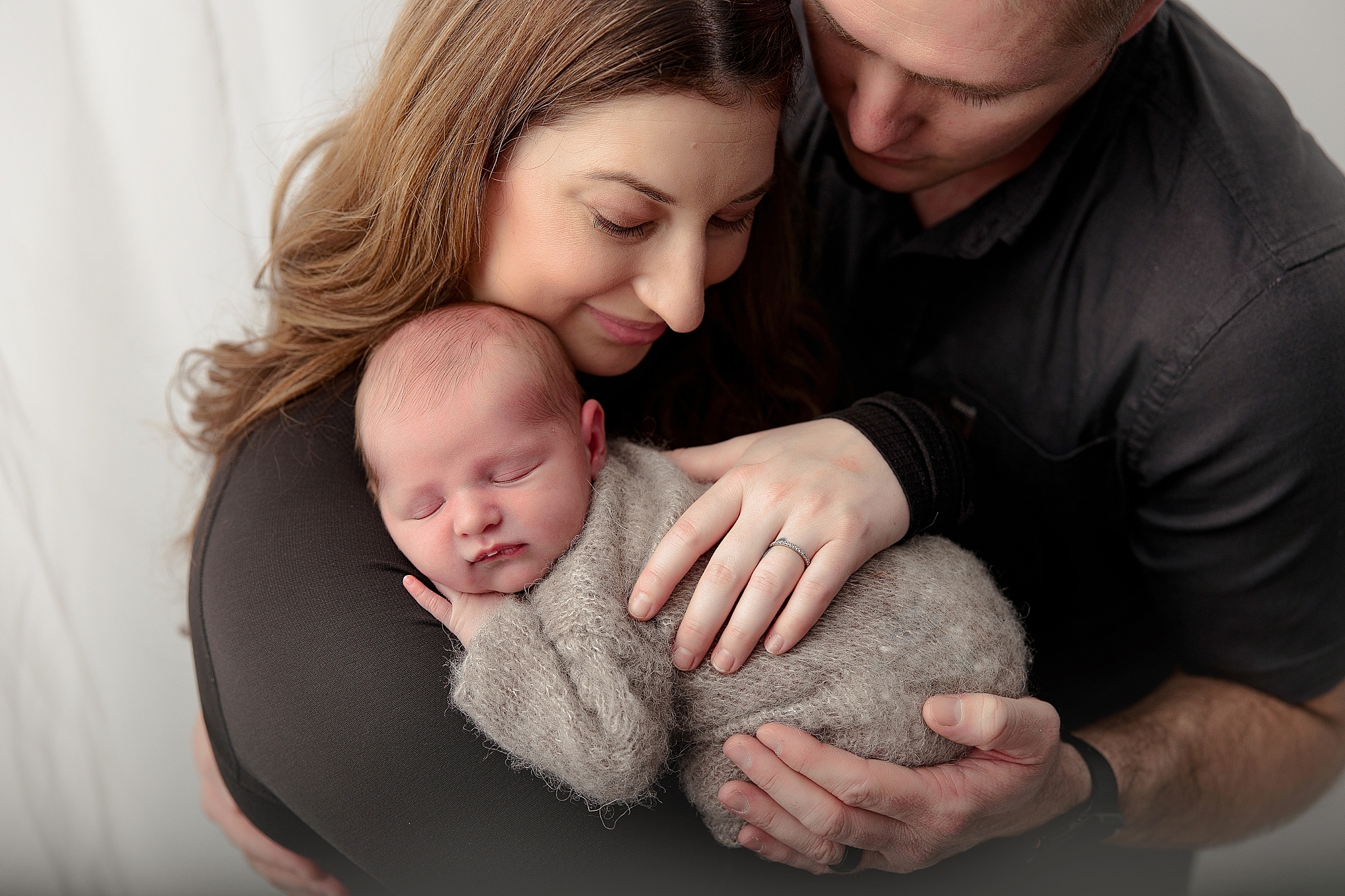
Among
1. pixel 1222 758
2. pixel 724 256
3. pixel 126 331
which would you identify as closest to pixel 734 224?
pixel 724 256

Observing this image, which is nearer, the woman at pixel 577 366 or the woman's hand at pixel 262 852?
the woman at pixel 577 366

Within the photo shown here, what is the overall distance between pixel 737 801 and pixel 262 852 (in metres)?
0.72

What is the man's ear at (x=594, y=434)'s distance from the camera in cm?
110

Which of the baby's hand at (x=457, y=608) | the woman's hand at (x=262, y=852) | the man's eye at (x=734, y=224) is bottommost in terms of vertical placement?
the woman's hand at (x=262, y=852)

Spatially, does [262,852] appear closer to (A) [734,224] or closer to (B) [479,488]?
(B) [479,488]

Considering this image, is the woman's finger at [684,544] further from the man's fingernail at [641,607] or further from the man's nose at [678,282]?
the man's nose at [678,282]

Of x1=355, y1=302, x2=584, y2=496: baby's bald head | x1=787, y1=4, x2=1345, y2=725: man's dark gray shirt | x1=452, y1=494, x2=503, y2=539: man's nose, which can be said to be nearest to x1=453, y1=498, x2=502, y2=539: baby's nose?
x1=452, y1=494, x2=503, y2=539: man's nose

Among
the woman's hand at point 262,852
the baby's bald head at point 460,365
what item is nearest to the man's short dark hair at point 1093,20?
the baby's bald head at point 460,365

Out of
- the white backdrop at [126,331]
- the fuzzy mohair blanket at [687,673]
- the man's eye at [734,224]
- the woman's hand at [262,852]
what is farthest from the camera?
the white backdrop at [126,331]

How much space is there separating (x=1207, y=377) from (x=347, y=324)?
109cm

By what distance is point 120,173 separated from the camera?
1.42 meters

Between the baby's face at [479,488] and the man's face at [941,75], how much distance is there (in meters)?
0.54

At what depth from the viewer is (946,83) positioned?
3.23 feet

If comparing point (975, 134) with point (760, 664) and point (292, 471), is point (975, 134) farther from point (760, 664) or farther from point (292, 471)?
point (292, 471)
